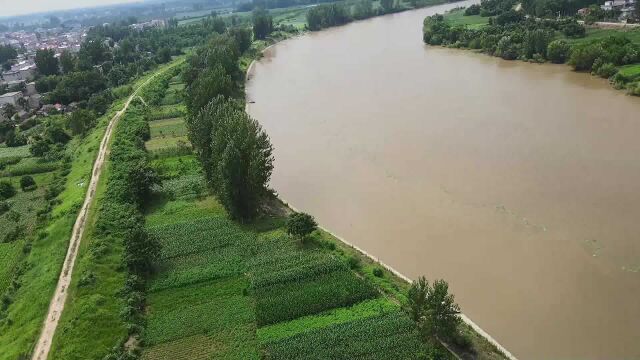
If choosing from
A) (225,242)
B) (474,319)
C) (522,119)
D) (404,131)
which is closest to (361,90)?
(404,131)

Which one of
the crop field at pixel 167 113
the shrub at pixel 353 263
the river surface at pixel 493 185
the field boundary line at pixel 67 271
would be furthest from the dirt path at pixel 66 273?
the shrub at pixel 353 263

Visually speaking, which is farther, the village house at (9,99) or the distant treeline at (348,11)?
the distant treeline at (348,11)

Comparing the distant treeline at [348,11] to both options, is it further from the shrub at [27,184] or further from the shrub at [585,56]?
the shrub at [27,184]

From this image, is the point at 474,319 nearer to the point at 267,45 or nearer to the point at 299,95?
the point at 299,95

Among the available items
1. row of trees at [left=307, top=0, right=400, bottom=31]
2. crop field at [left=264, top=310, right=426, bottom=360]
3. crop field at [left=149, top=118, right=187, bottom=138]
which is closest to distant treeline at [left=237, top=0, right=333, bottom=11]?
row of trees at [left=307, top=0, right=400, bottom=31]

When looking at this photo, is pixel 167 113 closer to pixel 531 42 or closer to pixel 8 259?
pixel 8 259

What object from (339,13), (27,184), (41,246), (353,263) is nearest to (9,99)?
(27,184)
